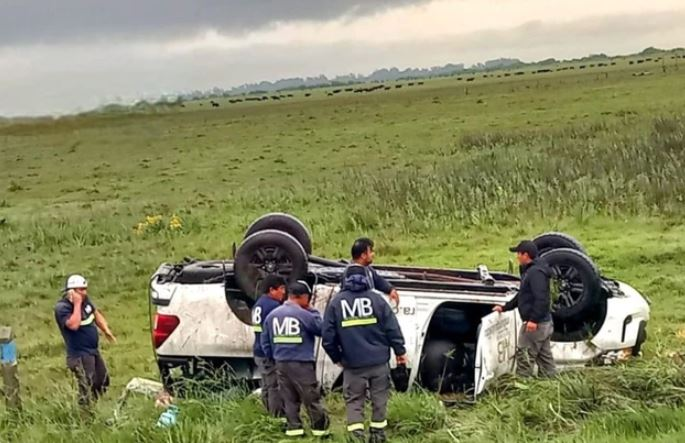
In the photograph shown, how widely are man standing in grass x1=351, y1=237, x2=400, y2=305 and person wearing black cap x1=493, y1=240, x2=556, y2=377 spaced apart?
3.19 feet

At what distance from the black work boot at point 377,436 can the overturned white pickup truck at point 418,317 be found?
1.11 m

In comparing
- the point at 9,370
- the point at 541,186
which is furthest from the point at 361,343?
the point at 541,186

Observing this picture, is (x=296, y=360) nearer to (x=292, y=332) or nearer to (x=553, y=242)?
(x=292, y=332)

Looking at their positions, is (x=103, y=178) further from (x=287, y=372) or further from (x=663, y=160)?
(x=287, y=372)

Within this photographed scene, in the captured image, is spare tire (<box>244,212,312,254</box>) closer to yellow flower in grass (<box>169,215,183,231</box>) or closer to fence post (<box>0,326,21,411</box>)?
fence post (<box>0,326,21,411</box>)

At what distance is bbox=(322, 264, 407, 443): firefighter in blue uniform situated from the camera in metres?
7.44

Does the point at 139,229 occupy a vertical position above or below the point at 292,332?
below

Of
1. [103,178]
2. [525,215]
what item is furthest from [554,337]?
[103,178]

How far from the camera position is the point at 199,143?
5162 cm

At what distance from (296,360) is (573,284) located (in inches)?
120

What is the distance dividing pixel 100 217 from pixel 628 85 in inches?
1905

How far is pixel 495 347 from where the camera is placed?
329 inches

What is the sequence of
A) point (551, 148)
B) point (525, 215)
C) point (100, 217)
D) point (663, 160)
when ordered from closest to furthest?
point (525, 215)
point (663, 160)
point (100, 217)
point (551, 148)

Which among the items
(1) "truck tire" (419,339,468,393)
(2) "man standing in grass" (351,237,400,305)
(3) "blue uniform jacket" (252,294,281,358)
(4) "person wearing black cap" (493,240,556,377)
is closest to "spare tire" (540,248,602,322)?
(4) "person wearing black cap" (493,240,556,377)
